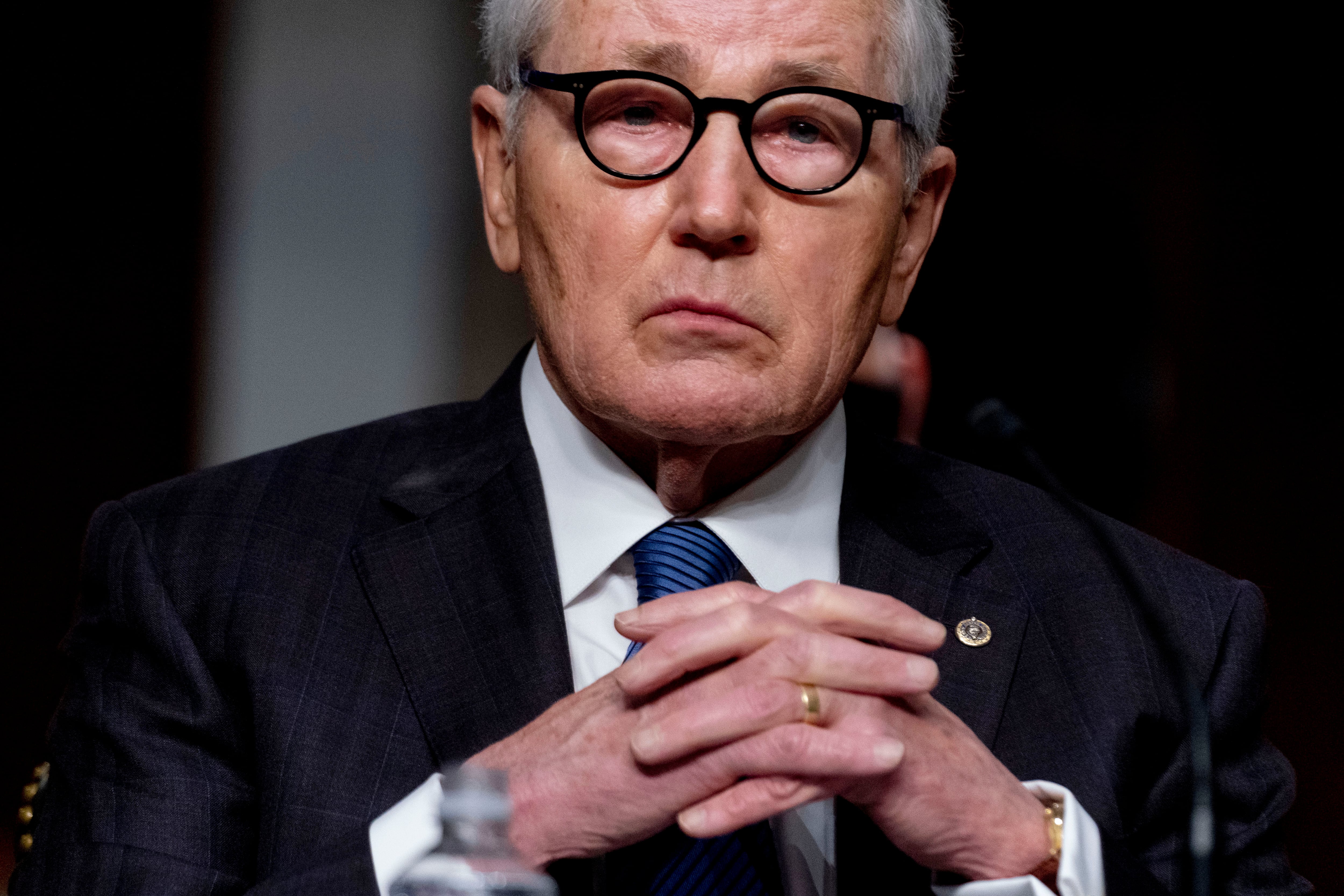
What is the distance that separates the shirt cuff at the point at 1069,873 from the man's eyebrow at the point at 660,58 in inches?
31.1

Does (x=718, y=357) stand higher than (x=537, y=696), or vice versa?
(x=718, y=357)

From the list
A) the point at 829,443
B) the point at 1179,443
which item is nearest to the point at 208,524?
the point at 829,443

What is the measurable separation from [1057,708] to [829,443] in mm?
406

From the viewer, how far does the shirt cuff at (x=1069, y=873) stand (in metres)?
1.17

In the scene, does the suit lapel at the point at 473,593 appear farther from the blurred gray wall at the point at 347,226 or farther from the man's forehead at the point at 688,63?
the blurred gray wall at the point at 347,226

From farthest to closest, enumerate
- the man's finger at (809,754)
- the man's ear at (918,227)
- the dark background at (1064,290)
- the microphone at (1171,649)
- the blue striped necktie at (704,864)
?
the dark background at (1064,290), the man's ear at (918,227), the blue striped necktie at (704,864), the man's finger at (809,754), the microphone at (1171,649)

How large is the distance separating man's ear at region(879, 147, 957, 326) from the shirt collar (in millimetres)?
180

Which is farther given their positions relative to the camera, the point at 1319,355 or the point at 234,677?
the point at 1319,355

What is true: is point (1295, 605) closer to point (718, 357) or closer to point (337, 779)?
point (718, 357)

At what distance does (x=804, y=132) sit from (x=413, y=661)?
697 millimetres

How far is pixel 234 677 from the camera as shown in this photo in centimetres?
137

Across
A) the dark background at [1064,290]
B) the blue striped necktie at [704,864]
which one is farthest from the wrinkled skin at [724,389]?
the dark background at [1064,290]

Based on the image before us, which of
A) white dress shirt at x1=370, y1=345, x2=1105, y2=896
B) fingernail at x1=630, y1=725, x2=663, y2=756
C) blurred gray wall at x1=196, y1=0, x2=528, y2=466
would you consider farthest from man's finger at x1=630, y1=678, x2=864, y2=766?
blurred gray wall at x1=196, y1=0, x2=528, y2=466

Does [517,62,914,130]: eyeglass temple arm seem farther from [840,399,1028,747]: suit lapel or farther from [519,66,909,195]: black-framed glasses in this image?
[840,399,1028,747]: suit lapel
